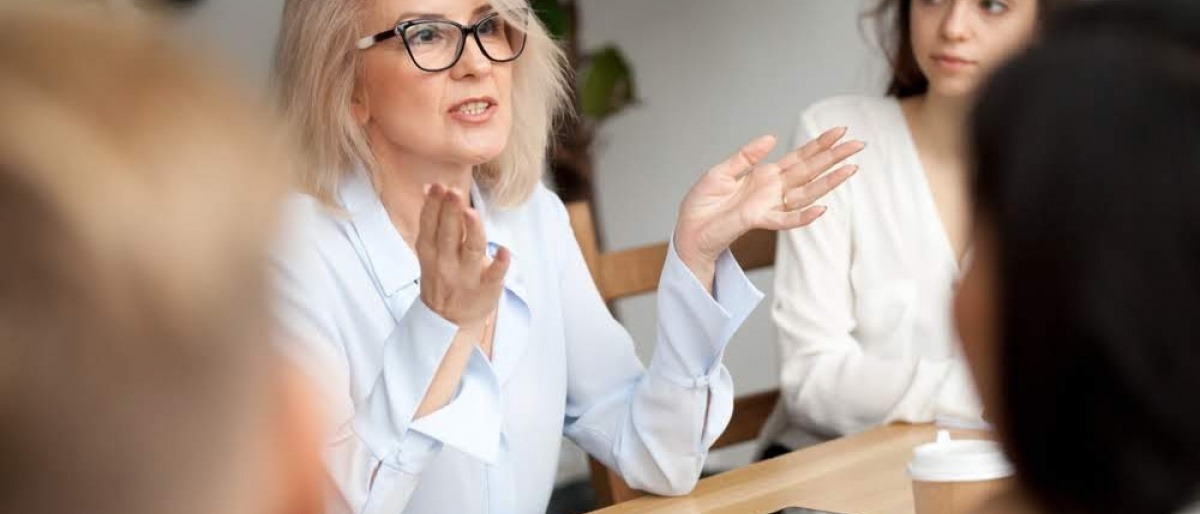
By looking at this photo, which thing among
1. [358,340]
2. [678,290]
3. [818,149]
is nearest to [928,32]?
[818,149]

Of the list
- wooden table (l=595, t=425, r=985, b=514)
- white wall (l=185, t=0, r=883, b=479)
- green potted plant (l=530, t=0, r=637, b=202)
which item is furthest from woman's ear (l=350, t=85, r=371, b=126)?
white wall (l=185, t=0, r=883, b=479)

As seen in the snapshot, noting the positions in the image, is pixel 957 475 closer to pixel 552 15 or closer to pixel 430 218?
pixel 430 218

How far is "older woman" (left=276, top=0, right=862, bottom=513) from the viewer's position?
1810mm

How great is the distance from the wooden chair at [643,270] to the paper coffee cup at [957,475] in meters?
0.69

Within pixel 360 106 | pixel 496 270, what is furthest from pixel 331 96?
pixel 496 270

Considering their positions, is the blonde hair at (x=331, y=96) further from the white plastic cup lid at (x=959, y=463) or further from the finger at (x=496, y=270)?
the white plastic cup lid at (x=959, y=463)

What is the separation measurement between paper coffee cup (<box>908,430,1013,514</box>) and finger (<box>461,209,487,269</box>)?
0.46 m

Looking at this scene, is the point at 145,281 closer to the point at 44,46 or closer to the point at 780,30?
the point at 44,46

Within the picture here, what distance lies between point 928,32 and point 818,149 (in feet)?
2.01

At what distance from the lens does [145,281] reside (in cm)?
44

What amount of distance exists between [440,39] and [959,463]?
91 cm

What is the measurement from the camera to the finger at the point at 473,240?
1557 millimetres

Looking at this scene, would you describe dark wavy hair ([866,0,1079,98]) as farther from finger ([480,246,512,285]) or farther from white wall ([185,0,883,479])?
finger ([480,246,512,285])

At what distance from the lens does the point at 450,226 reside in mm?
1575
